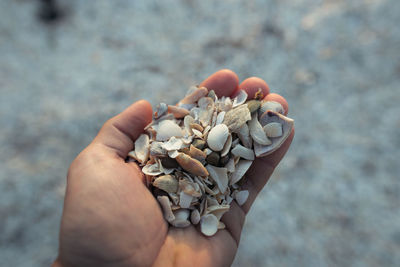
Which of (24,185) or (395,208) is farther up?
(395,208)

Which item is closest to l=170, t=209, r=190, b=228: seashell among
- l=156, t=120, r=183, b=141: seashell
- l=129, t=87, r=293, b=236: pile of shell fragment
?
l=129, t=87, r=293, b=236: pile of shell fragment

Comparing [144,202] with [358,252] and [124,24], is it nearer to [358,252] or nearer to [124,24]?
[358,252]

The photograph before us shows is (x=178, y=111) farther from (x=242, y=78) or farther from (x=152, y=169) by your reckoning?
(x=242, y=78)

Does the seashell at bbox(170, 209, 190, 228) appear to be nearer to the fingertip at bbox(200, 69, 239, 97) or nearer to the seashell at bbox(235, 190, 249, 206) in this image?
A: the seashell at bbox(235, 190, 249, 206)

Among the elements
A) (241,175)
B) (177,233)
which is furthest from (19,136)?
(241,175)

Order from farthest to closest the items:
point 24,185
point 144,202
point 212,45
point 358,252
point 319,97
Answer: point 212,45 → point 319,97 → point 24,185 → point 358,252 → point 144,202

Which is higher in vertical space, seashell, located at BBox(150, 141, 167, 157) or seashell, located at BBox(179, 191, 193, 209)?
seashell, located at BBox(150, 141, 167, 157)

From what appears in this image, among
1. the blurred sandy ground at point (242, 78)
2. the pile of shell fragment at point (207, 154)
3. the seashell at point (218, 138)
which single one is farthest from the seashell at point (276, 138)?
the blurred sandy ground at point (242, 78)
